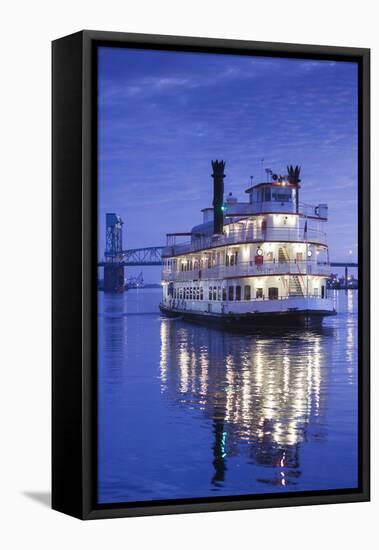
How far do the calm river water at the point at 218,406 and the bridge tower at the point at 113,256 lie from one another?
3.7 inches

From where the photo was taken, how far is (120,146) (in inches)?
401

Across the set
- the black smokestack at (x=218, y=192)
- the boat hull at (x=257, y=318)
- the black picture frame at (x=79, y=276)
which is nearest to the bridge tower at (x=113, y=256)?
the black picture frame at (x=79, y=276)

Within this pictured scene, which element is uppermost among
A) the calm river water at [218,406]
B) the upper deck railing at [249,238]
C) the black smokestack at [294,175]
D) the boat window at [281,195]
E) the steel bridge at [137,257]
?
the black smokestack at [294,175]

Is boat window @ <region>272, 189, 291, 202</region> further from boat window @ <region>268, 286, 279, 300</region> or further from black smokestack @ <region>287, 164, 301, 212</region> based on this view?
boat window @ <region>268, 286, 279, 300</region>

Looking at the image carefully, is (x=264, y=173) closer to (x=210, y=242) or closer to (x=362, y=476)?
(x=210, y=242)

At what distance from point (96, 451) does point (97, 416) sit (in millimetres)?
224

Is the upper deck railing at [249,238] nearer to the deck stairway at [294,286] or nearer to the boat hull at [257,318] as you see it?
the deck stairway at [294,286]

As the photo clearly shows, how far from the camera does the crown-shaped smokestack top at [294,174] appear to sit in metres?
10.7

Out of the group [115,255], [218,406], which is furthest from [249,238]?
[218,406]

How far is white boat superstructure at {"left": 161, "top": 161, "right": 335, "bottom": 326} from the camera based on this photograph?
10500 mm

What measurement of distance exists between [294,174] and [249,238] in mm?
537

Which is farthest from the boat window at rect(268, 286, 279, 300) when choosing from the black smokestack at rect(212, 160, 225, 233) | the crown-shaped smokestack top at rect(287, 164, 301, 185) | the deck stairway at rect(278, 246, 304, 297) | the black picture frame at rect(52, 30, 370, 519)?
the black picture frame at rect(52, 30, 370, 519)

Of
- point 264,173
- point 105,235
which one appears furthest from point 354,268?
point 105,235

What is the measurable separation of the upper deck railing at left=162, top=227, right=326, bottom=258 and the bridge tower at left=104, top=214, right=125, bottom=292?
0.33m
